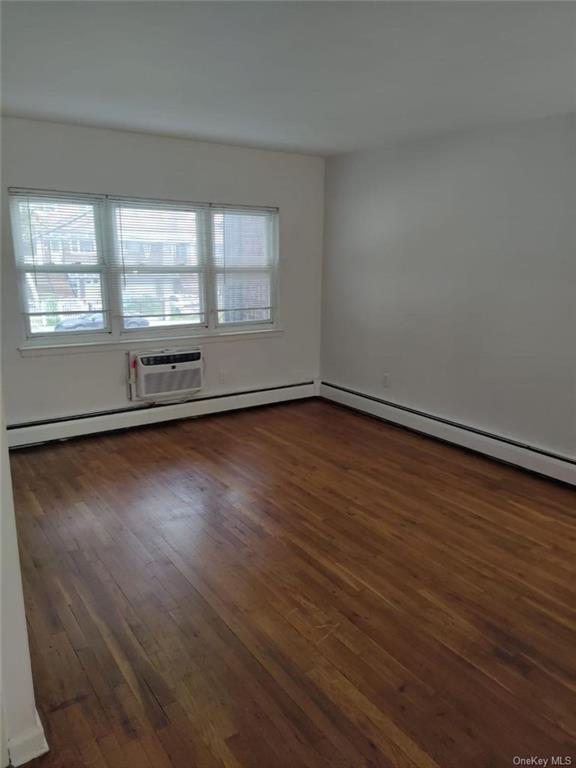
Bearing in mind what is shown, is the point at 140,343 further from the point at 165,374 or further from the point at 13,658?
the point at 13,658

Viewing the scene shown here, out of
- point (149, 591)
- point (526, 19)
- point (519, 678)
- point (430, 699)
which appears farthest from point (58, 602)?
point (526, 19)

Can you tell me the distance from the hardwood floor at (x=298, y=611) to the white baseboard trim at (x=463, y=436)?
0.37 feet

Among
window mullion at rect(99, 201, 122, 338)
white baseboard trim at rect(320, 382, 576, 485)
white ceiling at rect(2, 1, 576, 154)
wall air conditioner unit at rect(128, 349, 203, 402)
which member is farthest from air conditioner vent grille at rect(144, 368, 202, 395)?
white ceiling at rect(2, 1, 576, 154)

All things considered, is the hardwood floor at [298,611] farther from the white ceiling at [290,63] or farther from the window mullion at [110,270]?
the white ceiling at [290,63]

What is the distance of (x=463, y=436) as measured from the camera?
433 centimetres

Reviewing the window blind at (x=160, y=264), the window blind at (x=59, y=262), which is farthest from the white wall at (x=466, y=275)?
the window blind at (x=59, y=262)

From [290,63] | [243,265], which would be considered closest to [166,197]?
[243,265]

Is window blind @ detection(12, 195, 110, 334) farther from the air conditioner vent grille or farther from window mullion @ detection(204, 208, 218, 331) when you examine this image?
window mullion @ detection(204, 208, 218, 331)

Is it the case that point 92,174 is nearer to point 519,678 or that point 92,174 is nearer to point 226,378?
point 226,378

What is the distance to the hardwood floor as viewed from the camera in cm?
172

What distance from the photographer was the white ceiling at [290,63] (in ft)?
6.68

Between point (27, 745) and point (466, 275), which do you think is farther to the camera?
point (466, 275)

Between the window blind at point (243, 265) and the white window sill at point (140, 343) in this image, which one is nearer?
the white window sill at point (140, 343)

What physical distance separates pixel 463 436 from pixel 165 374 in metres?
2.71
